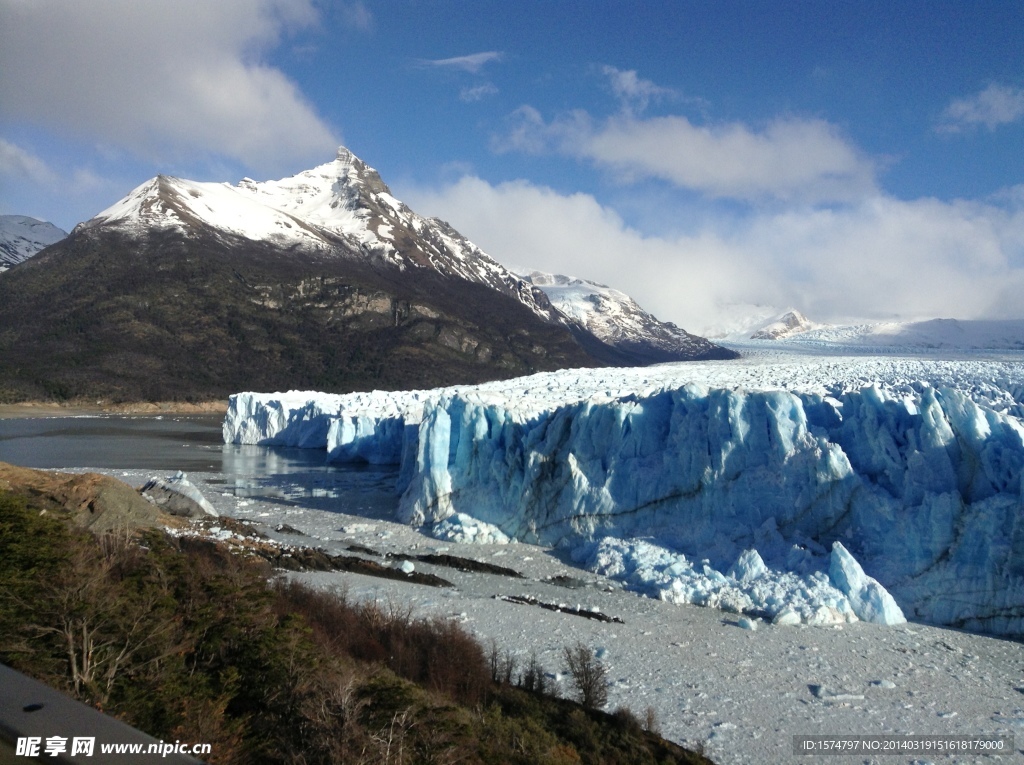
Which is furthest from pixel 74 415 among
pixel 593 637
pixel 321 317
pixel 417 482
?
pixel 593 637

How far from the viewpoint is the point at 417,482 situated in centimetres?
2002

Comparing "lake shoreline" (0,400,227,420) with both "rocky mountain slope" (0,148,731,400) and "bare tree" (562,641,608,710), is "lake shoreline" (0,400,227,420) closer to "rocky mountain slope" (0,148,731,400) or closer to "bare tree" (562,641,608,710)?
"rocky mountain slope" (0,148,731,400)

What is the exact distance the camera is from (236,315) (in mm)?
78062

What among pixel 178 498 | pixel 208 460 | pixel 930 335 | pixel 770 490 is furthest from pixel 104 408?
pixel 930 335

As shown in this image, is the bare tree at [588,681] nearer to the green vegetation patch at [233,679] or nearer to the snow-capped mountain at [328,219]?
the green vegetation patch at [233,679]

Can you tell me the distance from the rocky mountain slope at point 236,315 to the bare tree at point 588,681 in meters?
62.5

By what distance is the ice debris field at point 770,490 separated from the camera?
1245 cm

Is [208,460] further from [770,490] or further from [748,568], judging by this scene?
[748,568]

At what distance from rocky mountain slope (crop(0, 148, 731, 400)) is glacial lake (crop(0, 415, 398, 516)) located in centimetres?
1765

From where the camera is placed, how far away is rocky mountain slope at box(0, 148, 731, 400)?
220ft

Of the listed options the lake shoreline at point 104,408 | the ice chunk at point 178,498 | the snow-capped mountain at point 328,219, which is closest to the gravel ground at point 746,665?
the ice chunk at point 178,498

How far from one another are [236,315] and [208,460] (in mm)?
49174

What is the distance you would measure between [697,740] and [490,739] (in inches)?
111

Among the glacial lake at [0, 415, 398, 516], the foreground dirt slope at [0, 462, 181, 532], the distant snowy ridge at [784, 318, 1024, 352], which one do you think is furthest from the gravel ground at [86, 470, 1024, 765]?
the distant snowy ridge at [784, 318, 1024, 352]
